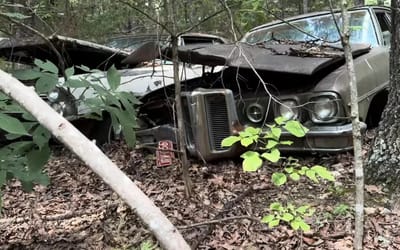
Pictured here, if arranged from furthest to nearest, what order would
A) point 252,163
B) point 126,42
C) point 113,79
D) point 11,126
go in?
point 126,42, point 113,79, point 252,163, point 11,126

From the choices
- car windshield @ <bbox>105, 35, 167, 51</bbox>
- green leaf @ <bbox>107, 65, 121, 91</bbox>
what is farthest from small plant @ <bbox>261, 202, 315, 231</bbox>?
car windshield @ <bbox>105, 35, 167, 51</bbox>

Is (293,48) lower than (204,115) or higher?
higher

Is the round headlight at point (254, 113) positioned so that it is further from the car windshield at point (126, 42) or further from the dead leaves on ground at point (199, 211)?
the car windshield at point (126, 42)

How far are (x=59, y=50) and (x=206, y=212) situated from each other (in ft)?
7.60

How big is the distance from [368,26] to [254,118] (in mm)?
1829

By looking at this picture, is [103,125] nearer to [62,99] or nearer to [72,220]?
[62,99]

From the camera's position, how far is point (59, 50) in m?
4.79

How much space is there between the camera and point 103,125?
17.7 feet

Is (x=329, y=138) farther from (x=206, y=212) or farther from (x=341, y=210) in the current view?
(x=206, y=212)

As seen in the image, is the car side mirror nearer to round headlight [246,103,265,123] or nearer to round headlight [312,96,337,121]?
round headlight [312,96,337,121]

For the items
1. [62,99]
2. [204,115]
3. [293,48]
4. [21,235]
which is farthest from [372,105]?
[21,235]

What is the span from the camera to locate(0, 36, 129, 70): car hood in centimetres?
462

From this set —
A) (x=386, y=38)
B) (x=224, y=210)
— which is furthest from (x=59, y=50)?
(x=386, y=38)

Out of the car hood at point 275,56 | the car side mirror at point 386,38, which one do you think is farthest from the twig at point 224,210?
the car side mirror at point 386,38
